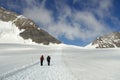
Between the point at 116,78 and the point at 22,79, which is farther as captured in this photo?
the point at 116,78

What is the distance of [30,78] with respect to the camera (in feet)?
71.2

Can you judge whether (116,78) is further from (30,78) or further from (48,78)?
(30,78)

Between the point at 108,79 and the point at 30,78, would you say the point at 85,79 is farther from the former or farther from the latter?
the point at 30,78

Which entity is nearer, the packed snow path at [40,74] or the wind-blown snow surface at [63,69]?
the packed snow path at [40,74]

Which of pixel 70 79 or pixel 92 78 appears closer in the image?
A: pixel 70 79

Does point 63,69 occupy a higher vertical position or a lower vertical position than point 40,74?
higher

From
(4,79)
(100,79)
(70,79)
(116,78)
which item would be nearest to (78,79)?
(70,79)

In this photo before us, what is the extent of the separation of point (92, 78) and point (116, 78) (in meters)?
2.16

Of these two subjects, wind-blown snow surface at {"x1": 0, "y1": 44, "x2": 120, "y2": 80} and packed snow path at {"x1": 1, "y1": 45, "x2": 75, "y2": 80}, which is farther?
wind-blown snow surface at {"x1": 0, "y1": 44, "x2": 120, "y2": 80}

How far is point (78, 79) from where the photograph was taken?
21.1 m

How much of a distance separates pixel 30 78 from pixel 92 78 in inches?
202

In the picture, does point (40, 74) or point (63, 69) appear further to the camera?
point (63, 69)

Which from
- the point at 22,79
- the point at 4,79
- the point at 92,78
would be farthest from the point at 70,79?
the point at 4,79

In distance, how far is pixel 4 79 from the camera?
20781 millimetres
